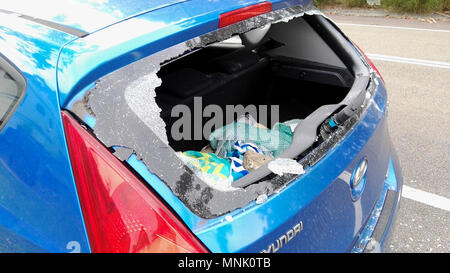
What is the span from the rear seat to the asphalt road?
1.22 meters

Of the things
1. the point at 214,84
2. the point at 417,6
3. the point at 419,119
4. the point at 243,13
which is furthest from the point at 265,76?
the point at 417,6

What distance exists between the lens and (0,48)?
3.88ft

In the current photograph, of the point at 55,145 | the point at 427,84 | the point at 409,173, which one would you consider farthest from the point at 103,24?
the point at 427,84

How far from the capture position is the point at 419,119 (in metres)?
3.87

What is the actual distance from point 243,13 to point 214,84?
84cm

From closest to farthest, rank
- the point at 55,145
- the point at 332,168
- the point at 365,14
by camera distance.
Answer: the point at 55,145 → the point at 332,168 → the point at 365,14

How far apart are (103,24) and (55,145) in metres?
0.44

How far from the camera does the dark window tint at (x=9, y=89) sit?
1122 mm

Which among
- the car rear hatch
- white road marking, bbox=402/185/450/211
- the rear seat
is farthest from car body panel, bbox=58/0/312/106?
white road marking, bbox=402/185/450/211

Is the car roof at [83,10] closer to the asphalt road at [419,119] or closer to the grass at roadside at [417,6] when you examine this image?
the asphalt road at [419,119]

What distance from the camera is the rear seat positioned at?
208 centimetres

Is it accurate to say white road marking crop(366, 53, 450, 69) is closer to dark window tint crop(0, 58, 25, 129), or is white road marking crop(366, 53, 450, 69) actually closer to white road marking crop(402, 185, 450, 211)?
white road marking crop(402, 185, 450, 211)

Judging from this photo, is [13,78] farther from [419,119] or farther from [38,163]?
[419,119]
